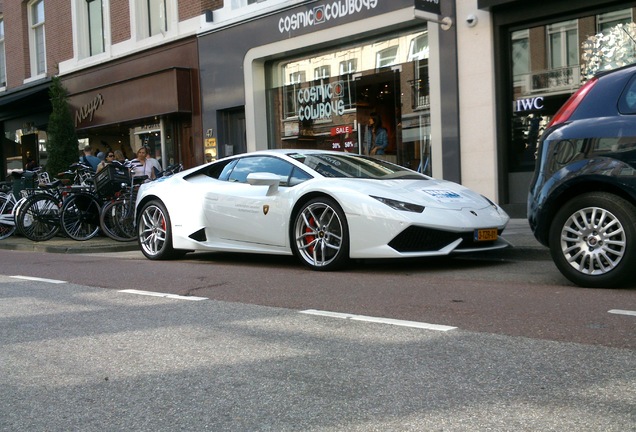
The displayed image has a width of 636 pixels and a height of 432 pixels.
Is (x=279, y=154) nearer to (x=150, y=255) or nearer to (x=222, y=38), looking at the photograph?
(x=150, y=255)

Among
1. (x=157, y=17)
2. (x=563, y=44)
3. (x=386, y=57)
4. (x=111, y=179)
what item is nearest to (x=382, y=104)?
(x=386, y=57)

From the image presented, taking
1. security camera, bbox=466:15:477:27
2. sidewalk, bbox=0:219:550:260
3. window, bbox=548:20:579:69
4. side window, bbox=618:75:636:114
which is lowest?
sidewalk, bbox=0:219:550:260

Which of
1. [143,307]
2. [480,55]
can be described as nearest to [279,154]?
[143,307]

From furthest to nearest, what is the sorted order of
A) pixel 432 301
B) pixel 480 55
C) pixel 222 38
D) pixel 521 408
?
pixel 222 38 → pixel 480 55 → pixel 432 301 → pixel 521 408

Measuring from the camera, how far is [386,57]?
14.3 metres

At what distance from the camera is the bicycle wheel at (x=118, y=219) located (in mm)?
12555

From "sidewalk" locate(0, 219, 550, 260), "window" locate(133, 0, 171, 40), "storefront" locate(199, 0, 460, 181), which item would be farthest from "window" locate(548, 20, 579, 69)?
"window" locate(133, 0, 171, 40)

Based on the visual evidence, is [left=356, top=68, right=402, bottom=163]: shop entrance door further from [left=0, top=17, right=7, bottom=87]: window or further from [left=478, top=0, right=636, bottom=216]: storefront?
[left=0, top=17, right=7, bottom=87]: window

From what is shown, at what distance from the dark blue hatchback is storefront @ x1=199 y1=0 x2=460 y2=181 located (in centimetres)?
653

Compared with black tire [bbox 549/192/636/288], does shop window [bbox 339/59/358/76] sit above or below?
above

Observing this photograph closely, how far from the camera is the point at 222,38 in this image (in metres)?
17.4

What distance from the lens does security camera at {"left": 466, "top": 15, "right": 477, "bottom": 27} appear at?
40.7ft

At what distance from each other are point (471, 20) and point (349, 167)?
5164 millimetres

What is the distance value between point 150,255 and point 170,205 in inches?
32.2
